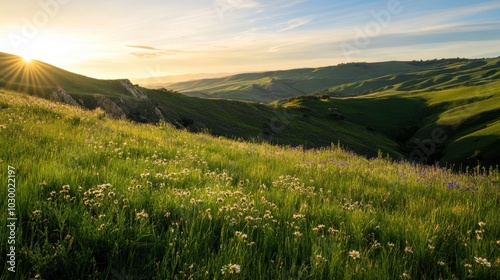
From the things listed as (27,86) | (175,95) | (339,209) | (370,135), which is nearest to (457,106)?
(370,135)

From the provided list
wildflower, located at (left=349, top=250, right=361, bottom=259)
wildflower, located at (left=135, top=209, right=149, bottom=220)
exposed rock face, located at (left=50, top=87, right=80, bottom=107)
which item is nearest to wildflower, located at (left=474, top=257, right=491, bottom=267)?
wildflower, located at (left=349, top=250, right=361, bottom=259)

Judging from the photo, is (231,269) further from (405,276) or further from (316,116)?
(316,116)

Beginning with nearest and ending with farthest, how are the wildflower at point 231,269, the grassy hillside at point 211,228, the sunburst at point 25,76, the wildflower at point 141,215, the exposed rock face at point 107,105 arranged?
the wildflower at point 231,269, the grassy hillside at point 211,228, the wildflower at point 141,215, the sunburst at point 25,76, the exposed rock face at point 107,105

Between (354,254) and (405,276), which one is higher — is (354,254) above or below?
above

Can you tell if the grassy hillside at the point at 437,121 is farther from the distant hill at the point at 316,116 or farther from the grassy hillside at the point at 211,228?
the grassy hillside at the point at 211,228

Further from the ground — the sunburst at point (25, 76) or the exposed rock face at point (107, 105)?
the sunburst at point (25, 76)

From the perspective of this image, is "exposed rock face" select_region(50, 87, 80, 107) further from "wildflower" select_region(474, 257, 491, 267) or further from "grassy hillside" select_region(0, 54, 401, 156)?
"wildflower" select_region(474, 257, 491, 267)

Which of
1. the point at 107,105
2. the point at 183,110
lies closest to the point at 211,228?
the point at 107,105

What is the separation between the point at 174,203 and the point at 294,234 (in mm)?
1541

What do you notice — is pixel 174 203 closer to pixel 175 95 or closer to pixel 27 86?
pixel 27 86

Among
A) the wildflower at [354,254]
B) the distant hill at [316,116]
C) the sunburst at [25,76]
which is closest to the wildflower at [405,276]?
the wildflower at [354,254]

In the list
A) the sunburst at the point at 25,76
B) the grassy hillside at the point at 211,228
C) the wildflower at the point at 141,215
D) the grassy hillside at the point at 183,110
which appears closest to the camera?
the grassy hillside at the point at 211,228

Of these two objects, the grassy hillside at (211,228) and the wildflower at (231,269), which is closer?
the wildflower at (231,269)

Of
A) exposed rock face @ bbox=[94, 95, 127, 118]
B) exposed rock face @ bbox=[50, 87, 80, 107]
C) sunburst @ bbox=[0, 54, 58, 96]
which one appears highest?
sunburst @ bbox=[0, 54, 58, 96]
